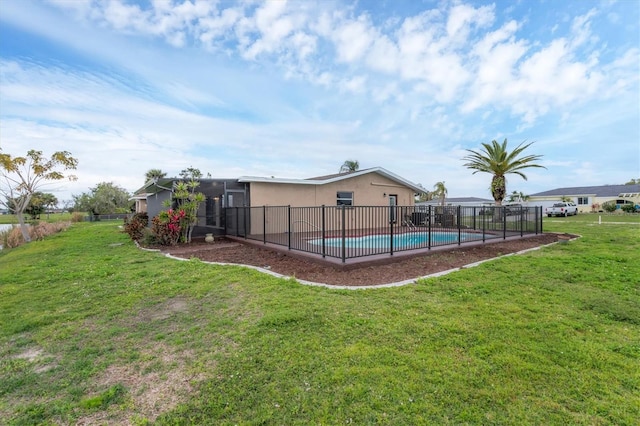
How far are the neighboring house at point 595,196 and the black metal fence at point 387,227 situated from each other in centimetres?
3154

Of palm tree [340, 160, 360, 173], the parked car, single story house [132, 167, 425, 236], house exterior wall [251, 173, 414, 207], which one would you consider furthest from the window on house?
palm tree [340, 160, 360, 173]

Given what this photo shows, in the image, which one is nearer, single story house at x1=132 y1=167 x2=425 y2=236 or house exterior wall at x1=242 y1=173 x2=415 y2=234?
house exterior wall at x1=242 y1=173 x2=415 y2=234

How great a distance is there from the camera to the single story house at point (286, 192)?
40.1 feet

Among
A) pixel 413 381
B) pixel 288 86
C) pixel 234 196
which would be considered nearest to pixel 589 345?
pixel 413 381

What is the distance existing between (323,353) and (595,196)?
51.3 m

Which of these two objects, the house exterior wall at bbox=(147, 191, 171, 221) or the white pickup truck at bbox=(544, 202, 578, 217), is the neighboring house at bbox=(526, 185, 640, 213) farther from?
the house exterior wall at bbox=(147, 191, 171, 221)

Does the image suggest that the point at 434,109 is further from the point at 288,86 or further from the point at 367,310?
the point at 367,310

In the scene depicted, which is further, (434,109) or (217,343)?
(434,109)

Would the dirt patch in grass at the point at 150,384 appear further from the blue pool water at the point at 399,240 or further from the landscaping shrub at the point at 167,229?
the landscaping shrub at the point at 167,229

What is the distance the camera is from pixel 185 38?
34.0ft

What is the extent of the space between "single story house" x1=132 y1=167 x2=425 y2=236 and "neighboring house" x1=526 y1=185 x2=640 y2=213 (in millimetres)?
29655

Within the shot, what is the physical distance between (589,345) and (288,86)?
46.3ft

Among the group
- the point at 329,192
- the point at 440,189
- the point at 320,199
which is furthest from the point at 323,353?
the point at 440,189

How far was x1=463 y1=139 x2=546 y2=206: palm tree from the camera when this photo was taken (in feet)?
55.4
